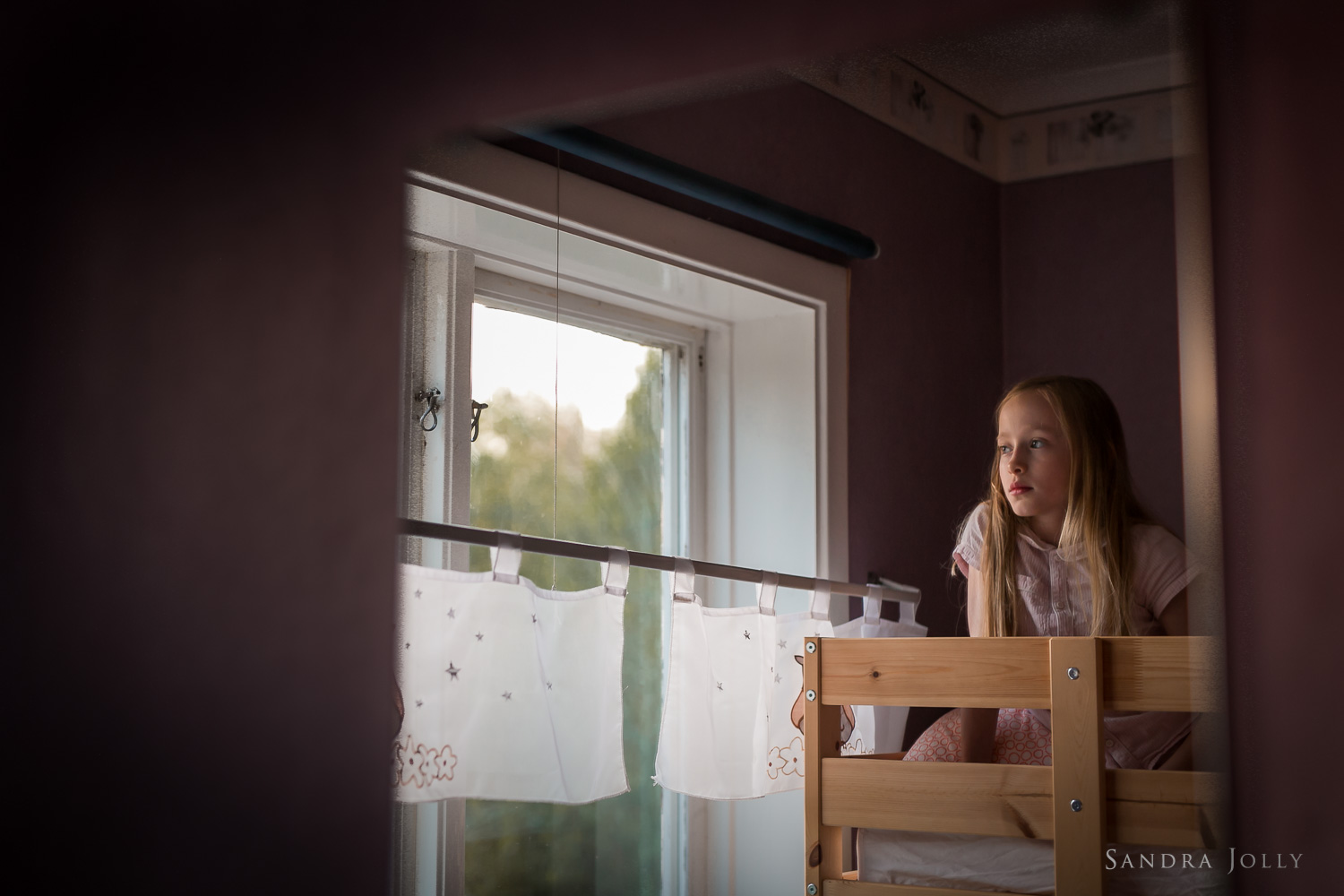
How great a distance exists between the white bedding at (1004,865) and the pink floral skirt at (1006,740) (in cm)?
10

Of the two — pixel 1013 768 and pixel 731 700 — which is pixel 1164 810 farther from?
pixel 731 700

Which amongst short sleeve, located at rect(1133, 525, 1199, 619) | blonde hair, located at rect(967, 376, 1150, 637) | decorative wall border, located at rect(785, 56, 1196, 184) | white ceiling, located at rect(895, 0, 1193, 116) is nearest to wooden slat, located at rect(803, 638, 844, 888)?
blonde hair, located at rect(967, 376, 1150, 637)

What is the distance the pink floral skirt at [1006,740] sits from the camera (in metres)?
1.24

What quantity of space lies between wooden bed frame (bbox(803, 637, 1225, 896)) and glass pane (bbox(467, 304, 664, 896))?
0.47m

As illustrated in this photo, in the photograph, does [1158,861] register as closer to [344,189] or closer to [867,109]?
[344,189]

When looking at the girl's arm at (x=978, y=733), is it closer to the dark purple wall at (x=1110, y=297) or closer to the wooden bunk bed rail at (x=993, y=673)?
the wooden bunk bed rail at (x=993, y=673)

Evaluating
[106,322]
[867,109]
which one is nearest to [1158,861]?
[106,322]

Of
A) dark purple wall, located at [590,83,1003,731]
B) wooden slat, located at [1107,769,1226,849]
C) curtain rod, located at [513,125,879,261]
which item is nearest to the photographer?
wooden slat, located at [1107,769,1226,849]

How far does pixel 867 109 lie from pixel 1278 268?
4.17ft

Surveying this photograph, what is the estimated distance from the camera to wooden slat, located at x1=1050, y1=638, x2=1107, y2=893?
3.40 ft

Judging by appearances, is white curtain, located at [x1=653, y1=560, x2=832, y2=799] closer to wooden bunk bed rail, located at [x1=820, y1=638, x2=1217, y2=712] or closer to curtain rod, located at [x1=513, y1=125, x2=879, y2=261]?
wooden bunk bed rail, located at [x1=820, y1=638, x2=1217, y2=712]

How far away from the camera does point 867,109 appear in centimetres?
190

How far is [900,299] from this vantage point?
77.0 inches

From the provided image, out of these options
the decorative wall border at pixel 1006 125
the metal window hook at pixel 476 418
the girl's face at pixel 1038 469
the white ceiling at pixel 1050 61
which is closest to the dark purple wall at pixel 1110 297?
the decorative wall border at pixel 1006 125
